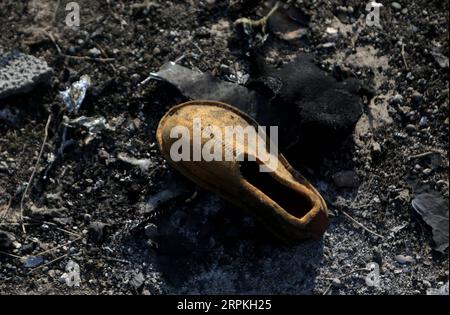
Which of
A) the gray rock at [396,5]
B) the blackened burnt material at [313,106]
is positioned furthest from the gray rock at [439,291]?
the gray rock at [396,5]

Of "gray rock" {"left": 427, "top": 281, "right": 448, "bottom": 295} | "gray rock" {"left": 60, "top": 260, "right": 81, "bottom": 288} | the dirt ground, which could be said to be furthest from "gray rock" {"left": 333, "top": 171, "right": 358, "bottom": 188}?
"gray rock" {"left": 60, "top": 260, "right": 81, "bottom": 288}

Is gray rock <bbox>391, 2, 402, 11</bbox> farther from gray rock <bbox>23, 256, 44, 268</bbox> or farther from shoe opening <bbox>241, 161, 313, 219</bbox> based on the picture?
gray rock <bbox>23, 256, 44, 268</bbox>

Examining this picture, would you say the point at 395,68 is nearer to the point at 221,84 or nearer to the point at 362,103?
the point at 362,103

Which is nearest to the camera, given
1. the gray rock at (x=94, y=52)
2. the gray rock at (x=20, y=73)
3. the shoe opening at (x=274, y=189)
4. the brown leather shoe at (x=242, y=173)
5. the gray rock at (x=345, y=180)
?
the brown leather shoe at (x=242, y=173)

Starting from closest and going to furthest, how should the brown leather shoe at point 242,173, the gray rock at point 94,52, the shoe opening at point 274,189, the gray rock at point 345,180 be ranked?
the brown leather shoe at point 242,173, the shoe opening at point 274,189, the gray rock at point 345,180, the gray rock at point 94,52

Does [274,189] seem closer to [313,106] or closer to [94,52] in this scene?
[313,106]

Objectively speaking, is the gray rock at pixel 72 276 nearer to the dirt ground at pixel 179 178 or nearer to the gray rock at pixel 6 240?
the dirt ground at pixel 179 178
